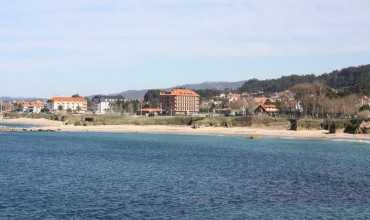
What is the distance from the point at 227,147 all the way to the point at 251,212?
5178 centimetres

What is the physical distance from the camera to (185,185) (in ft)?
138

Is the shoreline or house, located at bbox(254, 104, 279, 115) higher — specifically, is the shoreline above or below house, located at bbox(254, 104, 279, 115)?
below

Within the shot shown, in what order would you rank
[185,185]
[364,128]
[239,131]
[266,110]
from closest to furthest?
[185,185] → [364,128] → [239,131] → [266,110]

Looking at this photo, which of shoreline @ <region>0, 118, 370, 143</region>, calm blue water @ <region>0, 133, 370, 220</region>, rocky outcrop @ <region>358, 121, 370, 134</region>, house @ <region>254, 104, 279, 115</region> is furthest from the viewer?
house @ <region>254, 104, 279, 115</region>

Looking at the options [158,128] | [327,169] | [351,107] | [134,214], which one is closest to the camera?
[134,214]

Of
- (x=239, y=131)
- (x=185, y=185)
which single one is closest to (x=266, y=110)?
(x=239, y=131)

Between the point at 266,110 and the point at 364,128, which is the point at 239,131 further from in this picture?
the point at 266,110

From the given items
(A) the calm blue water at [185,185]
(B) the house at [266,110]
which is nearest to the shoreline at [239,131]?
(A) the calm blue water at [185,185]

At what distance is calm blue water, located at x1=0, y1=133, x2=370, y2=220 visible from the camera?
3203cm

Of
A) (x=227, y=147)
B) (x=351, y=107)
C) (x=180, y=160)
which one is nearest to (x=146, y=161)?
(x=180, y=160)

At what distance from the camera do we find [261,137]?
107188 mm

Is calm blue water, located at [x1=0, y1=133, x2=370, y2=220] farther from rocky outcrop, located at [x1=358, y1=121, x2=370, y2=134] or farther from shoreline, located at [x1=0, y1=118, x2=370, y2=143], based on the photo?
rocky outcrop, located at [x1=358, y1=121, x2=370, y2=134]

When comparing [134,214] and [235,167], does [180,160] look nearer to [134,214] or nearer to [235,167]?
[235,167]

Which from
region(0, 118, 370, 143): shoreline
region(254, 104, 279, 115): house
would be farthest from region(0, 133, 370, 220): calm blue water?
region(254, 104, 279, 115): house
